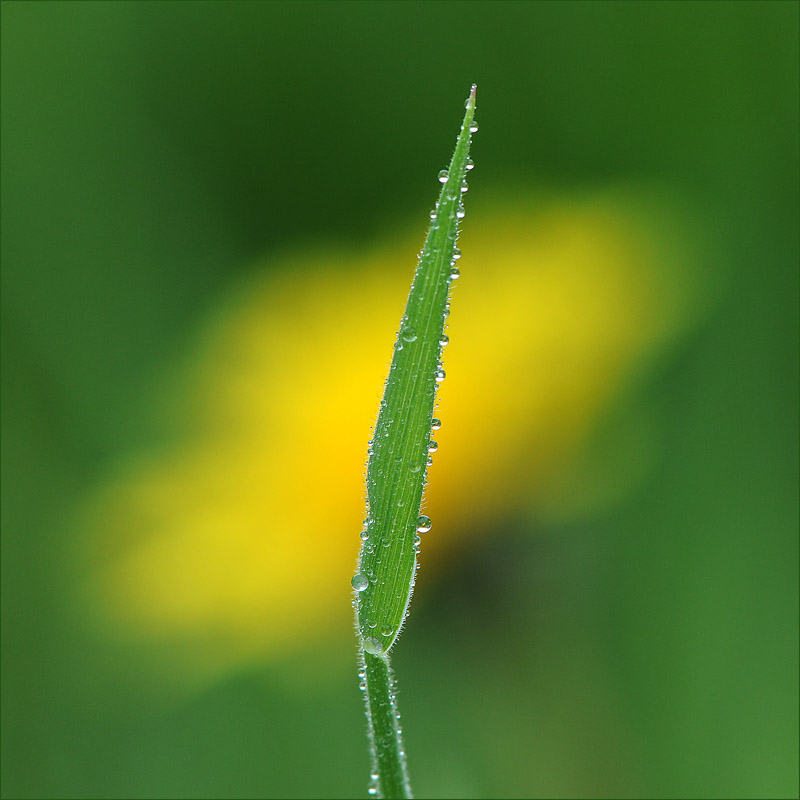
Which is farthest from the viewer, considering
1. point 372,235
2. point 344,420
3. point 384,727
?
point 372,235

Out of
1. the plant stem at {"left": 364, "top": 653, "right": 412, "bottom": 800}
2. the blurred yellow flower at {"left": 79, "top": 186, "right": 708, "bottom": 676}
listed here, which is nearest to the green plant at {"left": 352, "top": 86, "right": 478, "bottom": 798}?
the plant stem at {"left": 364, "top": 653, "right": 412, "bottom": 800}

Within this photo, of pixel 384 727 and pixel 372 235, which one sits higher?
pixel 372 235

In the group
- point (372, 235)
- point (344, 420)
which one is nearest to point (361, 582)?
point (344, 420)

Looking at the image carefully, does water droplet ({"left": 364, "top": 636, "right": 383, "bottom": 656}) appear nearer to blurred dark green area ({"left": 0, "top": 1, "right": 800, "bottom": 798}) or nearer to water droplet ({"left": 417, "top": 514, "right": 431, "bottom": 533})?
water droplet ({"left": 417, "top": 514, "right": 431, "bottom": 533})

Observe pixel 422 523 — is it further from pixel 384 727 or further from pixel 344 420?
pixel 344 420

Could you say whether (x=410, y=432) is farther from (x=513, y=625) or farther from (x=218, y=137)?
(x=218, y=137)

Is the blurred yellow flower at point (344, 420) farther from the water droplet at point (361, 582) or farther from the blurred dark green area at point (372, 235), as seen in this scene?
the water droplet at point (361, 582)

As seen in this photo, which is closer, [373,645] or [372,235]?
[373,645]
